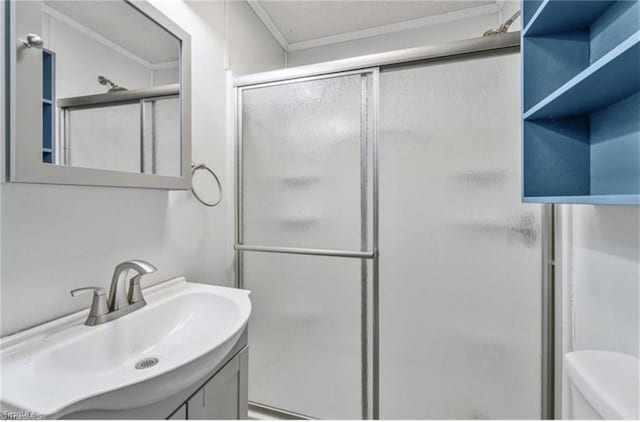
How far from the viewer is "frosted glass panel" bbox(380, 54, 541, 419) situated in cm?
117

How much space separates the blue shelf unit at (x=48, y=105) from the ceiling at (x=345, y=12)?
1.40 meters

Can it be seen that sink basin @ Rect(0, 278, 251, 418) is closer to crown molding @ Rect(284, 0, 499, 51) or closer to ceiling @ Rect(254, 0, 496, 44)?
ceiling @ Rect(254, 0, 496, 44)

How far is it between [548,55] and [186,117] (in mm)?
1345

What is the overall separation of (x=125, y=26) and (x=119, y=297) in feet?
3.02

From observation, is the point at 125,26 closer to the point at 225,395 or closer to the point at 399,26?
the point at 225,395

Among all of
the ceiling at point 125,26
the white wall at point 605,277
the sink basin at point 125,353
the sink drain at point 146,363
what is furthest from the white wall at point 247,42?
the white wall at point 605,277

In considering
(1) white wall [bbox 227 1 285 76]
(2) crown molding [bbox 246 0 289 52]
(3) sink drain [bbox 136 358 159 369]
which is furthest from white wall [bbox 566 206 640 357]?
(2) crown molding [bbox 246 0 289 52]

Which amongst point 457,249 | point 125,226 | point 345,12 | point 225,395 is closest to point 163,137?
point 125,226

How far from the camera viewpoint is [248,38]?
5.81 feet

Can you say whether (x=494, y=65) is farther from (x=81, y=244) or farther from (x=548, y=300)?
(x=81, y=244)

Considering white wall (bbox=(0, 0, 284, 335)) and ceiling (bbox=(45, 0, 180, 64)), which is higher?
ceiling (bbox=(45, 0, 180, 64))

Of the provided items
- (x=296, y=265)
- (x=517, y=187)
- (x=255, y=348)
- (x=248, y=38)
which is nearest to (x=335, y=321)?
(x=296, y=265)

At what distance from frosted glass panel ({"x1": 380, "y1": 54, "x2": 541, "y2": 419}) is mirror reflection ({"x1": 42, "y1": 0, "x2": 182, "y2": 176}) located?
95 centimetres

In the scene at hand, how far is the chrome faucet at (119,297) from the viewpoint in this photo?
Answer: 32.7 inches
